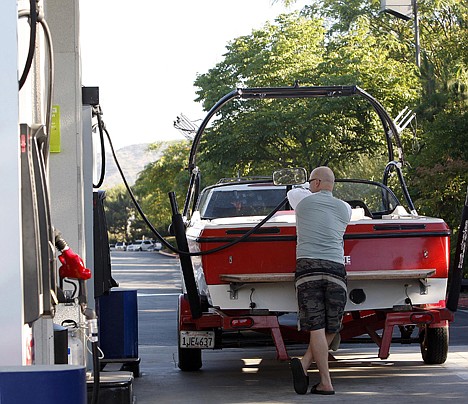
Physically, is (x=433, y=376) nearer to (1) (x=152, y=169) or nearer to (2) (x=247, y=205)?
(2) (x=247, y=205)

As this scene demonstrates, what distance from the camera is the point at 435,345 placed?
11617mm

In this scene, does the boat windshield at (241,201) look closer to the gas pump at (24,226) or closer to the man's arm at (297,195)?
the man's arm at (297,195)

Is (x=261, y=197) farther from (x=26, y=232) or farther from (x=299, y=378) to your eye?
(x=26, y=232)

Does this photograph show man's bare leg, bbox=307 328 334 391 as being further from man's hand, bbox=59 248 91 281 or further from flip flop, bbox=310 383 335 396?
man's hand, bbox=59 248 91 281

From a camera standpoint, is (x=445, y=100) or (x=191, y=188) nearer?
(x=191, y=188)

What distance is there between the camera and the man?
961 cm

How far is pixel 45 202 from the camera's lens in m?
4.34

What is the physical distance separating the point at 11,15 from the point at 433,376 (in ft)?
25.8

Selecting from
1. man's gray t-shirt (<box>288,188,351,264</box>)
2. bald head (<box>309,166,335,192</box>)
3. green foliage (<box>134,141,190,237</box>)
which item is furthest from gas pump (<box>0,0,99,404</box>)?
green foliage (<box>134,141,190,237</box>)

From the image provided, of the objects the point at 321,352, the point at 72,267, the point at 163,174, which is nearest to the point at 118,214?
the point at 163,174

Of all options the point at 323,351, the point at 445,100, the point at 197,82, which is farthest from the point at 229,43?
the point at 323,351

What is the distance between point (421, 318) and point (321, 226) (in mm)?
1557

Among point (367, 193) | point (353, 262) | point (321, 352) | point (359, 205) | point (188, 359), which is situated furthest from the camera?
point (367, 193)

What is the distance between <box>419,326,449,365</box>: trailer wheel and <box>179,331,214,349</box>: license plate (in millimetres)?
2226
